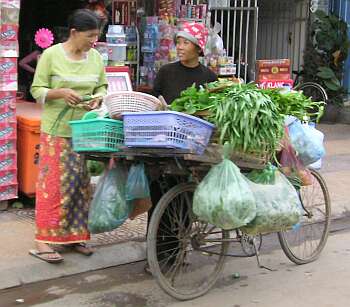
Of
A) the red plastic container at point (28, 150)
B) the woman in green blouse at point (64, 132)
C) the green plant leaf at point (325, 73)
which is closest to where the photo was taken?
the woman in green blouse at point (64, 132)

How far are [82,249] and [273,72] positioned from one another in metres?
4.53

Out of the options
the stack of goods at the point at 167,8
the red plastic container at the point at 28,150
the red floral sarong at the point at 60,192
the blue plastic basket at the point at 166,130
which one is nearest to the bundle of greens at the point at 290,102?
the blue plastic basket at the point at 166,130

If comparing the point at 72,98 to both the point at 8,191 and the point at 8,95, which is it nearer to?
the point at 8,95

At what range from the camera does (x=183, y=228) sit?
4453 mm

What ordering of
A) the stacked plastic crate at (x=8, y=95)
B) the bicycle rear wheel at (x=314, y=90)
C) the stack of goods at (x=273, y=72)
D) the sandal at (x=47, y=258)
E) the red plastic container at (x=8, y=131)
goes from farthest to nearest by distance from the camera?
the bicycle rear wheel at (x=314, y=90) → the stack of goods at (x=273, y=72) → the red plastic container at (x=8, y=131) → the stacked plastic crate at (x=8, y=95) → the sandal at (x=47, y=258)

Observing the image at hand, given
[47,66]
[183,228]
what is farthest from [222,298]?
[47,66]

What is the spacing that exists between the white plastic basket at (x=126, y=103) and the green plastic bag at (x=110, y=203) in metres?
0.44

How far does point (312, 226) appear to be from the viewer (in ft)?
17.9

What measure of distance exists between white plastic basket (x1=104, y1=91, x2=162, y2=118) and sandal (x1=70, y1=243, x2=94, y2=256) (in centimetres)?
144

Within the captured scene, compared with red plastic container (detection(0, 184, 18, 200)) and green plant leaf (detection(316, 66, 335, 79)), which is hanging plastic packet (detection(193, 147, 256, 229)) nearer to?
red plastic container (detection(0, 184, 18, 200))

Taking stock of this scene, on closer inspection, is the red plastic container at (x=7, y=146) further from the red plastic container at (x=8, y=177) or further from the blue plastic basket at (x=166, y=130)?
the blue plastic basket at (x=166, y=130)

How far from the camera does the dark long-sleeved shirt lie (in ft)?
15.9

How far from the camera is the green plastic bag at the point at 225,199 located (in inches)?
150

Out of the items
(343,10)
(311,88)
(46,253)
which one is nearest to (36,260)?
(46,253)
